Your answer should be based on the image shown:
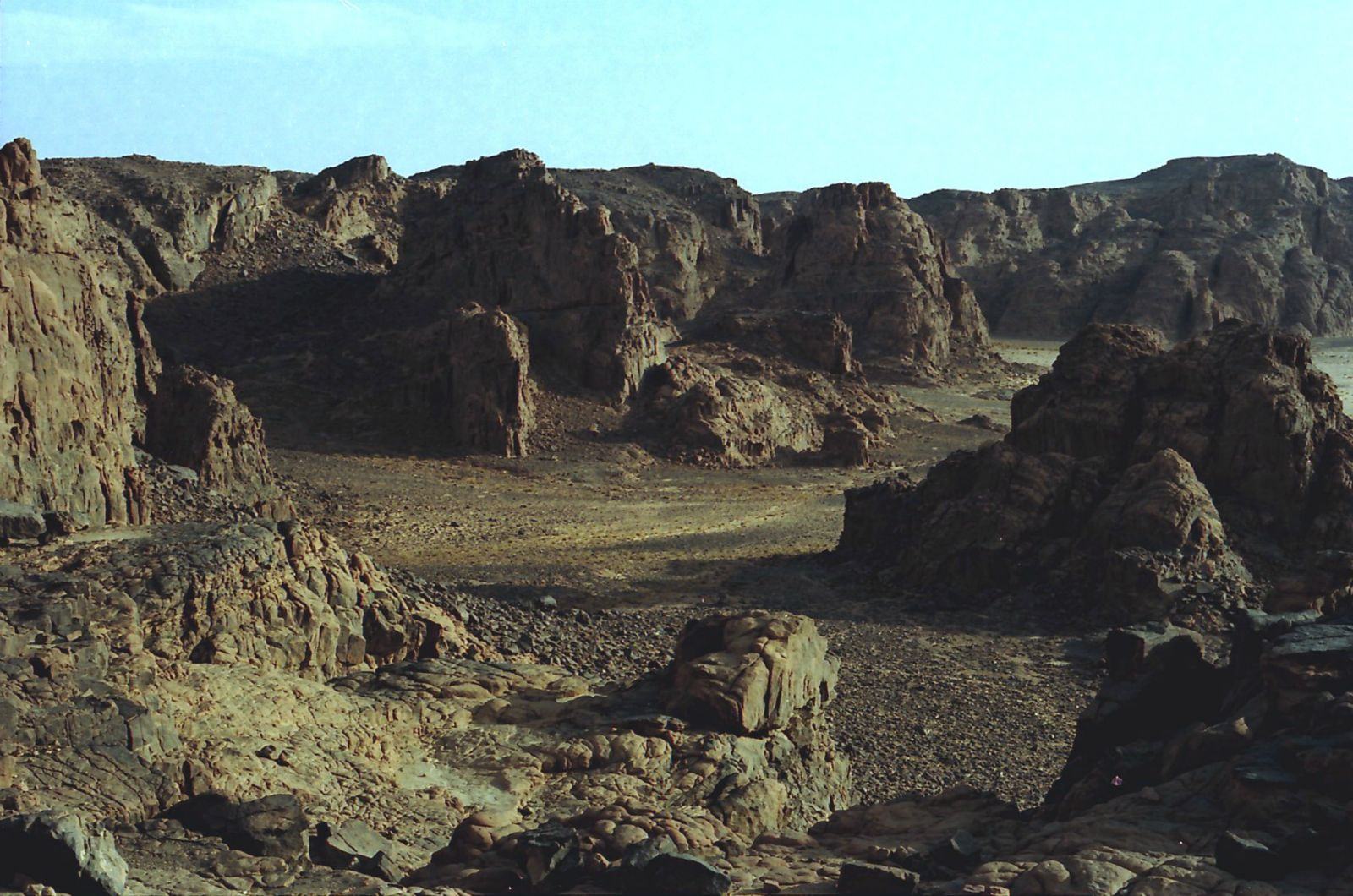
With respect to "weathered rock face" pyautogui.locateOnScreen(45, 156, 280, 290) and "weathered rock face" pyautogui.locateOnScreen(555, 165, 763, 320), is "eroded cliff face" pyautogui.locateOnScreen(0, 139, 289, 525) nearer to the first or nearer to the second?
"weathered rock face" pyautogui.locateOnScreen(45, 156, 280, 290)

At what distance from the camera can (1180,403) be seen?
44.7 metres

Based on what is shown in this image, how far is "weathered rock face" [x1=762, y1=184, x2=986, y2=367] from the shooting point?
97438 millimetres

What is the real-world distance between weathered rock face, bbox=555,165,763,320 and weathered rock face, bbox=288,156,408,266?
14933mm

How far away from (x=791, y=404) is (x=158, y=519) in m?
43.1

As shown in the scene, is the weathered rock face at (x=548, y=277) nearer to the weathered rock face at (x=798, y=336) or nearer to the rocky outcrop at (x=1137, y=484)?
the weathered rock face at (x=798, y=336)

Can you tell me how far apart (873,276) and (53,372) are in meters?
77.7

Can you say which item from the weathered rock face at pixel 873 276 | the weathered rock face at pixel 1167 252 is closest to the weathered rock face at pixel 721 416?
the weathered rock face at pixel 873 276

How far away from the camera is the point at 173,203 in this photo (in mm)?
77500

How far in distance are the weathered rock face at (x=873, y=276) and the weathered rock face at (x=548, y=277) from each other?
2833 centimetres

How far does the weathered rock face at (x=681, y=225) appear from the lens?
110938 mm

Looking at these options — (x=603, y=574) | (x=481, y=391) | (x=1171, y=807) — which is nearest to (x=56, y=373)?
(x=603, y=574)

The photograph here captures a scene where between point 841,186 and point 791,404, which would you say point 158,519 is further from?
point 841,186

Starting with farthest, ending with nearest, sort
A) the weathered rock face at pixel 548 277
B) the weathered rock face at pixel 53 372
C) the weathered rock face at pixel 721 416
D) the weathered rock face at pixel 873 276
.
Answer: the weathered rock face at pixel 873 276
the weathered rock face at pixel 548 277
the weathered rock face at pixel 721 416
the weathered rock face at pixel 53 372

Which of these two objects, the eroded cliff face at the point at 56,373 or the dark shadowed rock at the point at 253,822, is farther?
the eroded cliff face at the point at 56,373
